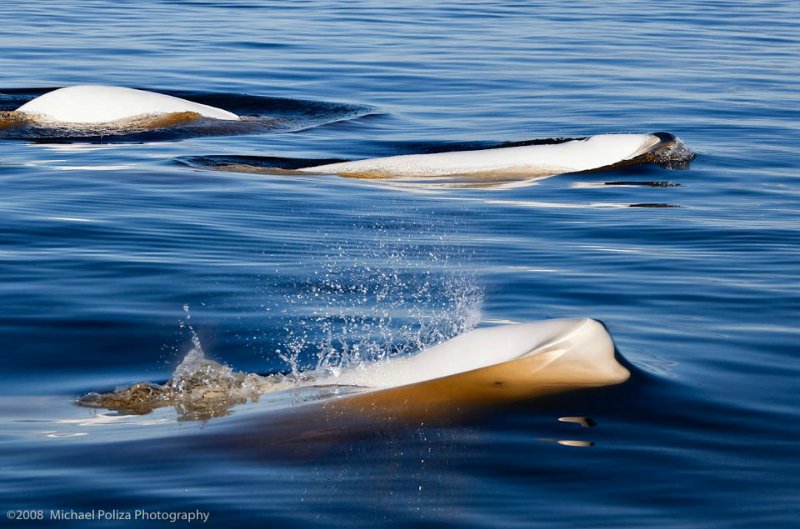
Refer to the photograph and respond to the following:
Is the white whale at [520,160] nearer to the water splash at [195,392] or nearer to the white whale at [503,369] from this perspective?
the water splash at [195,392]

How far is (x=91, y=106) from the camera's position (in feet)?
54.1

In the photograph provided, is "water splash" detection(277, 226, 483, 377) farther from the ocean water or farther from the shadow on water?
the shadow on water

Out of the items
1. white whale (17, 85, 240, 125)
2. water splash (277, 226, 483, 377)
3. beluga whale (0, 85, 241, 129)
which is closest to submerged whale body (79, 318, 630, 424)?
water splash (277, 226, 483, 377)

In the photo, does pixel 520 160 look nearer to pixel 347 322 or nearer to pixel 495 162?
pixel 495 162

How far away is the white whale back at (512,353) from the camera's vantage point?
6172 mm

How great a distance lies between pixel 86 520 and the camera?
15.9 feet

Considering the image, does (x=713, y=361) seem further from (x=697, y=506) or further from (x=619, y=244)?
(x=619, y=244)

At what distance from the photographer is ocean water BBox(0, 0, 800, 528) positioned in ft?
17.0

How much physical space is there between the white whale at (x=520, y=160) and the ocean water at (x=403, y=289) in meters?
0.42

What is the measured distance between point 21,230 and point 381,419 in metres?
5.62

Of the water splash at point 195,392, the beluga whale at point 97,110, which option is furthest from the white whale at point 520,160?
the water splash at point 195,392

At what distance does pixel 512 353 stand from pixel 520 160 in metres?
8.17

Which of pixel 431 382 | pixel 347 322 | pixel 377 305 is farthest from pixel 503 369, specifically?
pixel 377 305

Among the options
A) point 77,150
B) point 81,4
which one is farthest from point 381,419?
point 81,4
